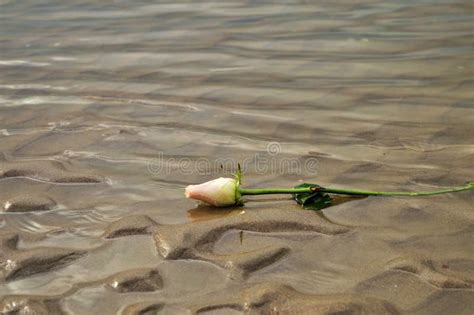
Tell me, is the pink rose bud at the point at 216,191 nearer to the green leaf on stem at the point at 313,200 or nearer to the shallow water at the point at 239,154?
the shallow water at the point at 239,154

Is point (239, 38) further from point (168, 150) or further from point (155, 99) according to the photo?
point (168, 150)

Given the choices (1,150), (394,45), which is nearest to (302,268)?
(1,150)

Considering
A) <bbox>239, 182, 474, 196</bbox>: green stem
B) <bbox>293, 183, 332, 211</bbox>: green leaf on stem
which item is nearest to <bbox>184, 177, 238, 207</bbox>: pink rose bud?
<bbox>239, 182, 474, 196</bbox>: green stem

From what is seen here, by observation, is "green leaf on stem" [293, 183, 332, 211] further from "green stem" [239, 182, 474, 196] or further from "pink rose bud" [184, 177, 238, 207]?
"pink rose bud" [184, 177, 238, 207]

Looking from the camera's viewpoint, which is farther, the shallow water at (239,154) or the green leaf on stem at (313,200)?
the green leaf on stem at (313,200)

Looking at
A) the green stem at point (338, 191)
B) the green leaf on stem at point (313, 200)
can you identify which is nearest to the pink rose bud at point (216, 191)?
the green stem at point (338, 191)
